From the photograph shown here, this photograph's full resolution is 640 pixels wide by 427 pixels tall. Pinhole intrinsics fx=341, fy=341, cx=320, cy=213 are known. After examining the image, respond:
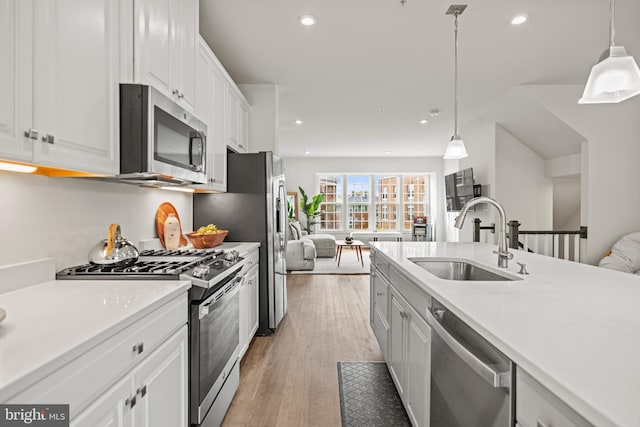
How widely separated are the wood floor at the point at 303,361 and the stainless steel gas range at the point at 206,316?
0.22m

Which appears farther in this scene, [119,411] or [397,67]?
[397,67]

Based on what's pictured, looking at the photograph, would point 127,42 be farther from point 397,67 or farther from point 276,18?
point 397,67

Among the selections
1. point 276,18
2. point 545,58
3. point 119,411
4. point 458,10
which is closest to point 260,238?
point 276,18

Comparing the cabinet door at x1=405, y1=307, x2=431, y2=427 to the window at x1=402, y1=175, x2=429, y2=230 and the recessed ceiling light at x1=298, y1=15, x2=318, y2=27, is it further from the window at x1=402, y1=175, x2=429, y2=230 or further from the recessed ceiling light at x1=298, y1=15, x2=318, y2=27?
the window at x1=402, y1=175, x2=429, y2=230

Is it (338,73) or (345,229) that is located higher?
(338,73)

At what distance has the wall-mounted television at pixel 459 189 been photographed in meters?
6.07

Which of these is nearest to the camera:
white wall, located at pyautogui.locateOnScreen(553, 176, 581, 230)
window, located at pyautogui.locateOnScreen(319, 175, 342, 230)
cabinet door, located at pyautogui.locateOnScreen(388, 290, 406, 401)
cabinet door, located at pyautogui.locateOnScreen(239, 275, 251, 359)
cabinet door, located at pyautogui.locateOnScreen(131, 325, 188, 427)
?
cabinet door, located at pyautogui.locateOnScreen(131, 325, 188, 427)

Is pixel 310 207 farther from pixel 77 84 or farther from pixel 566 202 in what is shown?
pixel 77 84

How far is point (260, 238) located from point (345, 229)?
7.38 metres

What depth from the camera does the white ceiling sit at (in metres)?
2.66

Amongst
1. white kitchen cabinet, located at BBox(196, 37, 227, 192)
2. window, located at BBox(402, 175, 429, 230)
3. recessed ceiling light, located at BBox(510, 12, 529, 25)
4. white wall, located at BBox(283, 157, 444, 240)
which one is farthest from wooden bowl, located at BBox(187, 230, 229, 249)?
window, located at BBox(402, 175, 429, 230)

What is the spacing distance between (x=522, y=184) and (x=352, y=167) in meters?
5.38

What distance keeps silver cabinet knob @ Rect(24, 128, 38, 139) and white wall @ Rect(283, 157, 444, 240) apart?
9.02m

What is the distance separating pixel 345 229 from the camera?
414 inches
